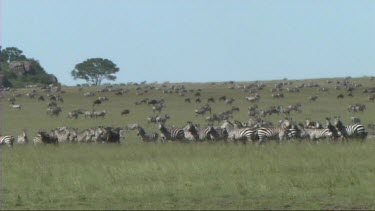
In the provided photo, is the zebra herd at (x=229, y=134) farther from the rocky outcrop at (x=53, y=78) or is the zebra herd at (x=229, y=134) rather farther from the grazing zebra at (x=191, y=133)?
the rocky outcrop at (x=53, y=78)

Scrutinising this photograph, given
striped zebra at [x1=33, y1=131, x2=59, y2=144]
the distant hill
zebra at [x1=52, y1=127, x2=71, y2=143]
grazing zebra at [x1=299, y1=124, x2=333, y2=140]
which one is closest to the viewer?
grazing zebra at [x1=299, y1=124, x2=333, y2=140]

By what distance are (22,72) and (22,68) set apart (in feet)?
3.13

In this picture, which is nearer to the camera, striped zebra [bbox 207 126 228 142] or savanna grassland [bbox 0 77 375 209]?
savanna grassland [bbox 0 77 375 209]

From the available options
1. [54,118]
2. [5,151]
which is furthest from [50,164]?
[54,118]

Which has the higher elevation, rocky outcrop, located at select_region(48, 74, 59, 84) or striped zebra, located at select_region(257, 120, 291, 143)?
rocky outcrop, located at select_region(48, 74, 59, 84)

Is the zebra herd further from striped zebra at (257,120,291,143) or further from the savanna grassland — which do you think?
the savanna grassland

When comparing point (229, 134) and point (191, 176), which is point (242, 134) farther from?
point (191, 176)

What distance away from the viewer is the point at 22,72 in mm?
89438

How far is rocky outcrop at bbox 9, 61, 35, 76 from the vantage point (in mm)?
89125

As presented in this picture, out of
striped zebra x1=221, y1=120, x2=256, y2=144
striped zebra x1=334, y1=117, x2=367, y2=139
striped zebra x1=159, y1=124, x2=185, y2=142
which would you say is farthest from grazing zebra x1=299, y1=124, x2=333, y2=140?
striped zebra x1=159, y1=124, x2=185, y2=142

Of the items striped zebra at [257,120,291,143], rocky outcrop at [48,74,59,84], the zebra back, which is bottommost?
the zebra back

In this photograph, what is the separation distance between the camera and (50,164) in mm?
18938

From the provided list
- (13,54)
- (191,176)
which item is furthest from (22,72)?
(191,176)

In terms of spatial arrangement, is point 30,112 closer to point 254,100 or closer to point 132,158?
point 254,100
